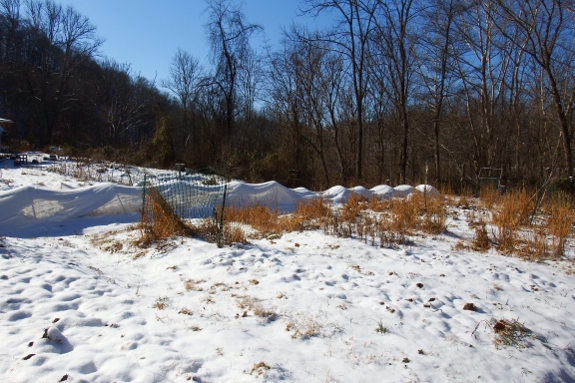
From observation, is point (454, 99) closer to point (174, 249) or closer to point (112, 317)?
point (174, 249)

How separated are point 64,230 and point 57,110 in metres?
31.8

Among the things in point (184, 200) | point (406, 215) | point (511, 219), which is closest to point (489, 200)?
point (511, 219)

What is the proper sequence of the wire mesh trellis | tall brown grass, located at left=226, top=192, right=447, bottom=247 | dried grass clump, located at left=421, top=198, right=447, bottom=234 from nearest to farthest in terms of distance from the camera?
tall brown grass, located at left=226, top=192, right=447, bottom=247
dried grass clump, located at left=421, top=198, right=447, bottom=234
the wire mesh trellis

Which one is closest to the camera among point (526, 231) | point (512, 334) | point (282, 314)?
point (512, 334)

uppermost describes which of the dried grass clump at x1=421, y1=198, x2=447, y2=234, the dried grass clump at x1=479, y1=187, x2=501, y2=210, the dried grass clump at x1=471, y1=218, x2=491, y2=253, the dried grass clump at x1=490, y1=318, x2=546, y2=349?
the dried grass clump at x1=479, y1=187, x2=501, y2=210

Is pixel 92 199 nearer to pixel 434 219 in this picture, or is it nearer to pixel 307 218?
pixel 307 218

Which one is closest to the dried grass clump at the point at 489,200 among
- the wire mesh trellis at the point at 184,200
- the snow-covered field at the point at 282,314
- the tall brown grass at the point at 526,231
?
the tall brown grass at the point at 526,231

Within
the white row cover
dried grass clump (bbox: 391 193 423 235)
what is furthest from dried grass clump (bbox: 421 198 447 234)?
the white row cover

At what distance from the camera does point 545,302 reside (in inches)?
148

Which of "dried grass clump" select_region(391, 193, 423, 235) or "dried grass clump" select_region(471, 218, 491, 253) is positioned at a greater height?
"dried grass clump" select_region(391, 193, 423, 235)

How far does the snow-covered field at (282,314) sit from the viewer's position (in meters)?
2.59

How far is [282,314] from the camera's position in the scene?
354 centimetres

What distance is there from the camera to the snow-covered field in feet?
8.50

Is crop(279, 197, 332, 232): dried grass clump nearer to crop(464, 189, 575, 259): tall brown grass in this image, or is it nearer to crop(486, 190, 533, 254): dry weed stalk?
crop(464, 189, 575, 259): tall brown grass
